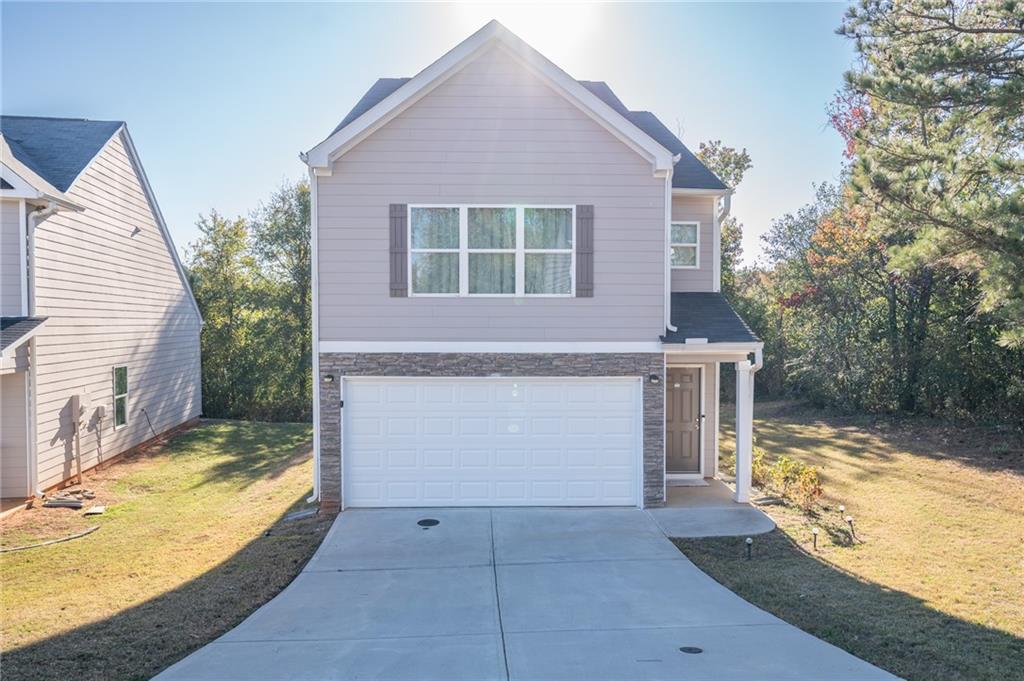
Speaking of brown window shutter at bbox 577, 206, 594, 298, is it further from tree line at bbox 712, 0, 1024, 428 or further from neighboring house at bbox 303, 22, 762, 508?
tree line at bbox 712, 0, 1024, 428

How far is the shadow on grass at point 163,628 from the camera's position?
5.42 m

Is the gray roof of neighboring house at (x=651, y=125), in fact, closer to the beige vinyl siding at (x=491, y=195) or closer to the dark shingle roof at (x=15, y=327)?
the beige vinyl siding at (x=491, y=195)

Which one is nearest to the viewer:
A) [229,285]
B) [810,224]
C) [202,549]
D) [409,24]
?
[202,549]

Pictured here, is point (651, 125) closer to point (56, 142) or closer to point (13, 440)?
point (56, 142)

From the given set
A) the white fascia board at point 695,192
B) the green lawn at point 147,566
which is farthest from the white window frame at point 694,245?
the green lawn at point 147,566

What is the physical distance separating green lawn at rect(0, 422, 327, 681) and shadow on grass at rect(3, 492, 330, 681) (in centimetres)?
1

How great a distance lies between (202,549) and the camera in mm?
9039

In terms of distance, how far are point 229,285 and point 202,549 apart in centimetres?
1679

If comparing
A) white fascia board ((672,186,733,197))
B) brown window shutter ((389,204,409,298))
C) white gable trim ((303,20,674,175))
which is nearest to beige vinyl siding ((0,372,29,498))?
white gable trim ((303,20,674,175))

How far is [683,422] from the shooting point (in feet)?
40.7

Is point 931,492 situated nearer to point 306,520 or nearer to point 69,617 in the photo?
point 306,520

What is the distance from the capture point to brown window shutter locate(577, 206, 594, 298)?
10.4m

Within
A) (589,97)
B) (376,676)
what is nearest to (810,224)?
(589,97)

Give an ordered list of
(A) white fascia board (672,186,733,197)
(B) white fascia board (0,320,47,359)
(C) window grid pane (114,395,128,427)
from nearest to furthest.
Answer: (B) white fascia board (0,320,47,359) < (A) white fascia board (672,186,733,197) < (C) window grid pane (114,395,128,427)
